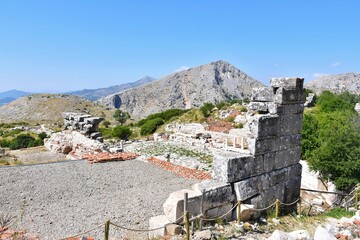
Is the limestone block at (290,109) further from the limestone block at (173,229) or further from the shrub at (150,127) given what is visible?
the shrub at (150,127)

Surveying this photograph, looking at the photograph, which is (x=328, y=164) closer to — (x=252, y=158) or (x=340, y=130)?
(x=340, y=130)

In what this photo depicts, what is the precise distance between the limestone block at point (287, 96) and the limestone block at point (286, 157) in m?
1.45

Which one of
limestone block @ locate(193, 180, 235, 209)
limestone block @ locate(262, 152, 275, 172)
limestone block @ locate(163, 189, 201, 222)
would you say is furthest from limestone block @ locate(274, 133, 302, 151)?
limestone block @ locate(163, 189, 201, 222)

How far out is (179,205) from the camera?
6609 millimetres

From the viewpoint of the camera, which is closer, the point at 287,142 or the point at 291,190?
the point at 287,142

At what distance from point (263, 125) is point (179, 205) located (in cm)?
327

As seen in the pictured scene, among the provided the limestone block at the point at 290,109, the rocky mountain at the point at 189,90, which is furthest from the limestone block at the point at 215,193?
the rocky mountain at the point at 189,90

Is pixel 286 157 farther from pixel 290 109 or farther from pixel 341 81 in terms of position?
pixel 341 81

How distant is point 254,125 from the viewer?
8.34m

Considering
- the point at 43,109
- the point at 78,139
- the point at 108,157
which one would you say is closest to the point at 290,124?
the point at 108,157

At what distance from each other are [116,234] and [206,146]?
16774 mm

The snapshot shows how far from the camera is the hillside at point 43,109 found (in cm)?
8638

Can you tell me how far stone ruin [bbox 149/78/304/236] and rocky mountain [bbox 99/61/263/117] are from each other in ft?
417

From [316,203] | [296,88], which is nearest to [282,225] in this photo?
[296,88]
